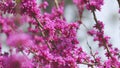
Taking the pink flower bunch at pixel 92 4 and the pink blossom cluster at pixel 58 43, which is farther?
the pink flower bunch at pixel 92 4

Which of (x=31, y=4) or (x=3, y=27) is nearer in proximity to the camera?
(x=31, y=4)

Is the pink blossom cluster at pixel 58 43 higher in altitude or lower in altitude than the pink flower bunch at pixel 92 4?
lower

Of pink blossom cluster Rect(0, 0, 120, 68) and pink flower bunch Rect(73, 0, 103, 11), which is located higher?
pink flower bunch Rect(73, 0, 103, 11)

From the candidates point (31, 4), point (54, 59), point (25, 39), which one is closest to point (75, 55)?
point (54, 59)

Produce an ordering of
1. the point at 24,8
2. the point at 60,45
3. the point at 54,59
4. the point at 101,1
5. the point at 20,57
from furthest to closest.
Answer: the point at 101,1 < the point at 60,45 < the point at 24,8 < the point at 54,59 < the point at 20,57

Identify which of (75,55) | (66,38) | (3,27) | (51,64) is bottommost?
(51,64)

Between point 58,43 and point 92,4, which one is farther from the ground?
point 92,4

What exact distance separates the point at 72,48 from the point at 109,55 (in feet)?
1.83

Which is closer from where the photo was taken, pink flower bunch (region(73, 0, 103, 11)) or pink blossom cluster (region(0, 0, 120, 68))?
pink blossom cluster (region(0, 0, 120, 68))

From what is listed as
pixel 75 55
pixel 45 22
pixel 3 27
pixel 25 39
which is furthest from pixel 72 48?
pixel 25 39

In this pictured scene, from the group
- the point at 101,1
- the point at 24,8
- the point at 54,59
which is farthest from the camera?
the point at 101,1

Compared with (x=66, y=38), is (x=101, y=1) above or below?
above

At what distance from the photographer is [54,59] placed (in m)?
2.27

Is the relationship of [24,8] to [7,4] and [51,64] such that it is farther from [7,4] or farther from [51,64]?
[51,64]
